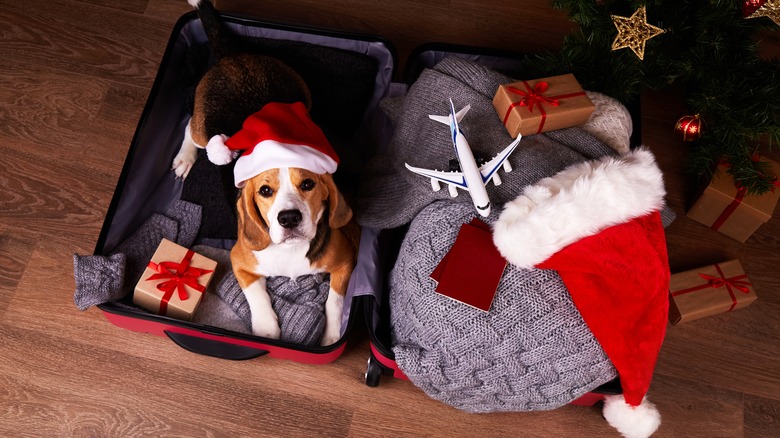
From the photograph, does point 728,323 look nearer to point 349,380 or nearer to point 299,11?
point 349,380

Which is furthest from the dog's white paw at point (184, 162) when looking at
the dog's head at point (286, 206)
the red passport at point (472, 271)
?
the red passport at point (472, 271)

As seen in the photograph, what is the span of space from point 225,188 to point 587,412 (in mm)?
1353

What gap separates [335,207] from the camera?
1.60m

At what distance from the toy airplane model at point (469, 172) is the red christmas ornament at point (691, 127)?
82 centimetres

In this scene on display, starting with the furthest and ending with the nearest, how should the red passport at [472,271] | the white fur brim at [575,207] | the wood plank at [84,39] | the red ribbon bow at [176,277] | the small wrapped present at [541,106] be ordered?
the wood plank at [84,39] < the red ribbon bow at [176,277] < the small wrapped present at [541,106] < the red passport at [472,271] < the white fur brim at [575,207]

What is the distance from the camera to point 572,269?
4.50 ft

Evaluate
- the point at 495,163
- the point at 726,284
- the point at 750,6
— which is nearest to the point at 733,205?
the point at 726,284

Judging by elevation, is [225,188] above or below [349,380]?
above

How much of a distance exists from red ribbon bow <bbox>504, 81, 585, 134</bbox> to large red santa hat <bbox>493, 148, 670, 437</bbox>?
0.21 metres

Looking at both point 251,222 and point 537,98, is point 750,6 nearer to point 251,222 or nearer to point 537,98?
point 537,98

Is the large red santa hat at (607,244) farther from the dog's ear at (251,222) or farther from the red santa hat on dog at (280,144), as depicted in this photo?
the dog's ear at (251,222)

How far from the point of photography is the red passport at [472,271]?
1429 millimetres

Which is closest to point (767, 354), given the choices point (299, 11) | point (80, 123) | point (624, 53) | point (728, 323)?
point (728, 323)

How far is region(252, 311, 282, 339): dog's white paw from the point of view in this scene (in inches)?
70.1
